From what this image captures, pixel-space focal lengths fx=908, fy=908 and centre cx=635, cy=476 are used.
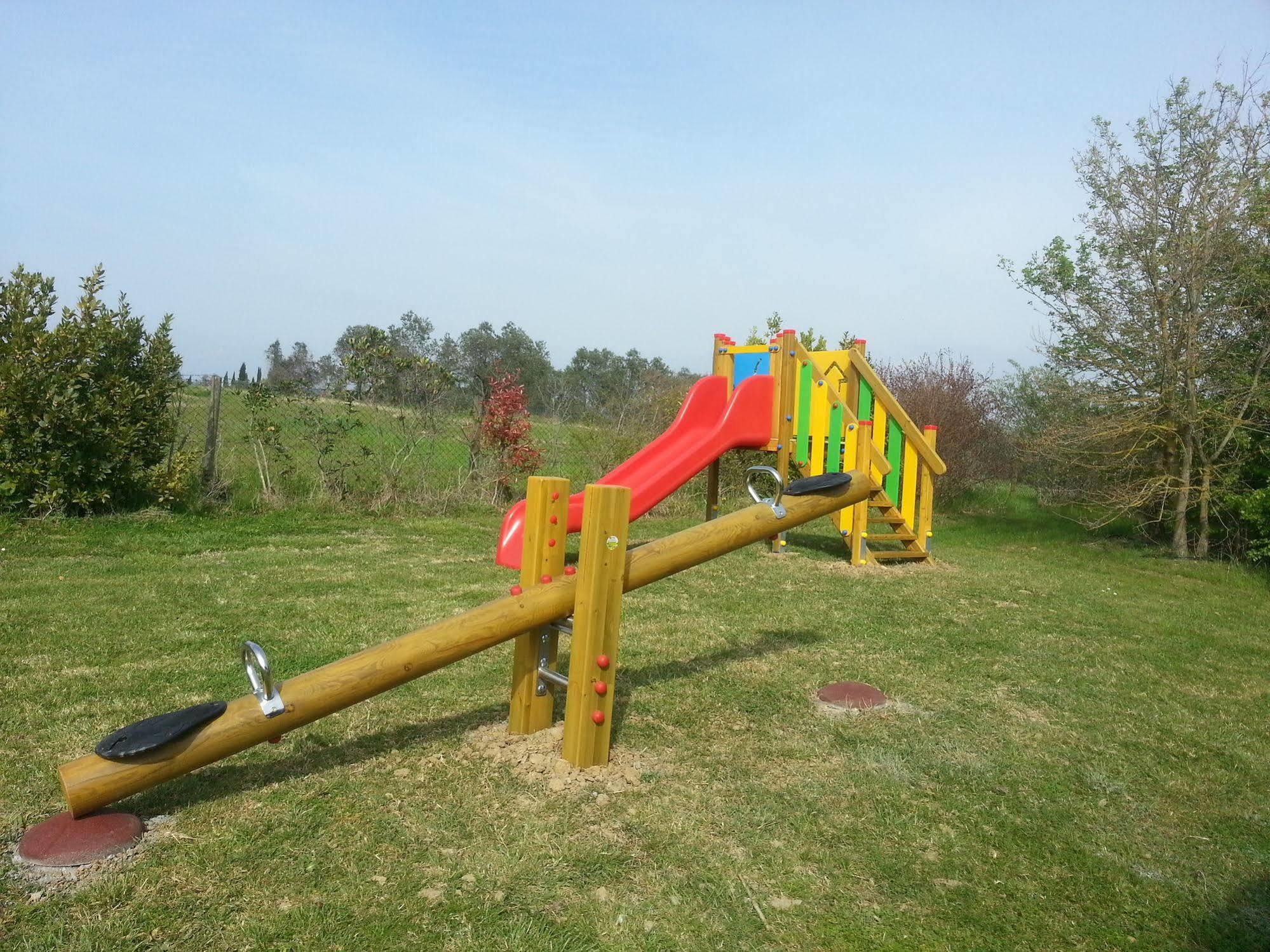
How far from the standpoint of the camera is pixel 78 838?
286 centimetres

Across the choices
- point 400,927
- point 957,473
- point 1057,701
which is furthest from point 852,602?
point 957,473

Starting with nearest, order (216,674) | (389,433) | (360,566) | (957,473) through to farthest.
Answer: (216,674)
(360,566)
(389,433)
(957,473)

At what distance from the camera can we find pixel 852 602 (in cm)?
734

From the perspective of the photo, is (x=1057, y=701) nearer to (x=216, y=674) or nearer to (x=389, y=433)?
(x=216, y=674)

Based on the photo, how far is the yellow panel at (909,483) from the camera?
9922mm

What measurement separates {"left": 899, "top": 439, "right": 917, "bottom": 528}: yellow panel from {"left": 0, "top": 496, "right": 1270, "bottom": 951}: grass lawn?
279 centimetres

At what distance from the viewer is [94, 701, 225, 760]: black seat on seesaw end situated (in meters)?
2.83

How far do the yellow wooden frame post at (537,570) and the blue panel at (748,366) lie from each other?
18.2 ft

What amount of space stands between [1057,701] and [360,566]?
5581 mm

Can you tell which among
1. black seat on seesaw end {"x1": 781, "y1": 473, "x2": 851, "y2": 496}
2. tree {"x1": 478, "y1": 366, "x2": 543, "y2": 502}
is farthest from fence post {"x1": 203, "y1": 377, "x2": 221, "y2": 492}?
black seat on seesaw end {"x1": 781, "y1": 473, "x2": 851, "y2": 496}

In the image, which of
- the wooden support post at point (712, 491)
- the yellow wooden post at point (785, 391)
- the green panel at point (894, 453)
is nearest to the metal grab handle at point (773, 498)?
the yellow wooden post at point (785, 391)

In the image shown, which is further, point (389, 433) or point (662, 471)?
point (389, 433)

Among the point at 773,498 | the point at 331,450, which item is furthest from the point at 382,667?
the point at 331,450

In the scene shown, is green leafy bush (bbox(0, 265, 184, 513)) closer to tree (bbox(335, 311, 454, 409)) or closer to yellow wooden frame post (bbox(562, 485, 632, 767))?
tree (bbox(335, 311, 454, 409))
